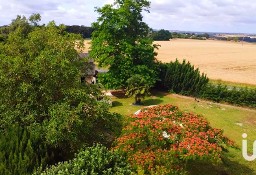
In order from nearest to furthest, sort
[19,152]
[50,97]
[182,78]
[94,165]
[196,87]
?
[94,165] → [19,152] → [50,97] → [196,87] → [182,78]

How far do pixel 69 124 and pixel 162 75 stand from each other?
25.4 metres

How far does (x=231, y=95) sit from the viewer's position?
35.3 m

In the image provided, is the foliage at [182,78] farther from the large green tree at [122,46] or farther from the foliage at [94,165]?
the foliage at [94,165]

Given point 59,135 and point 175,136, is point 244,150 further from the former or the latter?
point 59,135

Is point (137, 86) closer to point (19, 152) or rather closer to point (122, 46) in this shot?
point (122, 46)

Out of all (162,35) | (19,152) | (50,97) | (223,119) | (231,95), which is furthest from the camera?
(162,35)

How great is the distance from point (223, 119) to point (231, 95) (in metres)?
6.23

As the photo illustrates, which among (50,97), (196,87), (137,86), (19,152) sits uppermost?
(50,97)

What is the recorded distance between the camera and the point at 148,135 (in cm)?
1523

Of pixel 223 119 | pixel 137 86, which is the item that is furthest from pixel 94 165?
pixel 137 86

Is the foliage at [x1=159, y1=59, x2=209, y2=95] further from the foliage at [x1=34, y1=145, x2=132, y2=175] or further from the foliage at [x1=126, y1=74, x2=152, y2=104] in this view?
the foliage at [x1=34, y1=145, x2=132, y2=175]

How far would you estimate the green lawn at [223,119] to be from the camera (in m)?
18.9

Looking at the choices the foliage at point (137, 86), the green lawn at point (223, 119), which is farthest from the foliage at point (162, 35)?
the foliage at point (137, 86)

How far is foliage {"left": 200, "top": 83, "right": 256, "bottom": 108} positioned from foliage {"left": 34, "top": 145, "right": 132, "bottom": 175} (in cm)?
2404
